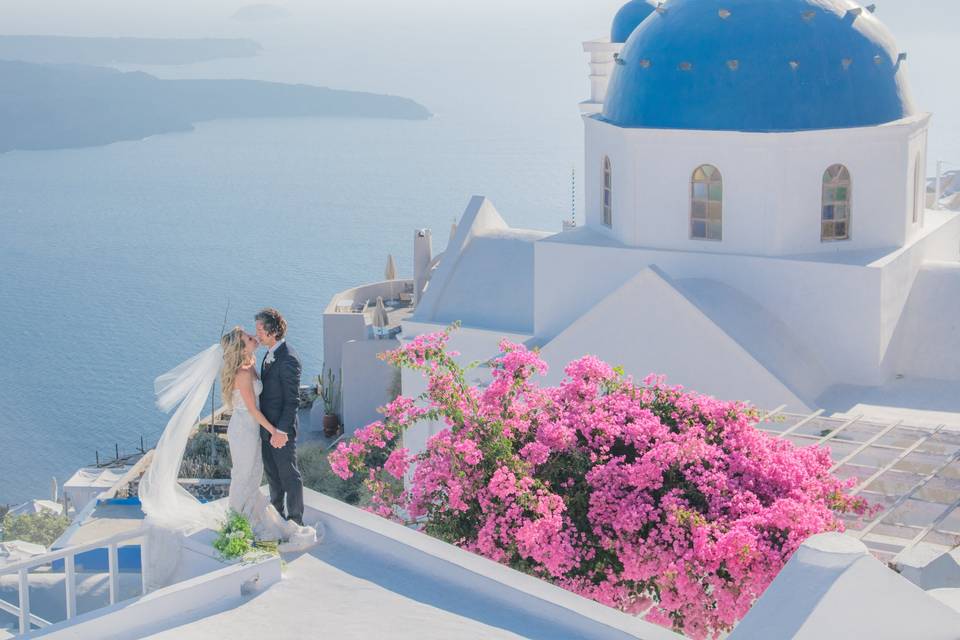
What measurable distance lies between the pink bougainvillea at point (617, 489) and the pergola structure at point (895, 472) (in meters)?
0.98

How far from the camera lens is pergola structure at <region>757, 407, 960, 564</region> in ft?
32.7

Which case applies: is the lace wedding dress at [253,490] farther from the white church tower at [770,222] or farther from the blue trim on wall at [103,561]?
the blue trim on wall at [103,561]

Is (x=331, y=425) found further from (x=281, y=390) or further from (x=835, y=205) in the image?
(x=281, y=390)

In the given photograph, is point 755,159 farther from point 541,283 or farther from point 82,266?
point 82,266

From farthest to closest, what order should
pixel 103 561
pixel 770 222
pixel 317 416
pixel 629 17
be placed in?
pixel 317 416
pixel 629 17
pixel 103 561
pixel 770 222

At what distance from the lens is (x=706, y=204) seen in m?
14.9

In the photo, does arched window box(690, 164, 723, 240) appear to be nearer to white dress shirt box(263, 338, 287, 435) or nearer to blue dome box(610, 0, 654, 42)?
white dress shirt box(263, 338, 287, 435)

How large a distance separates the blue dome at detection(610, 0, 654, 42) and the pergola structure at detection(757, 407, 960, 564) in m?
12.1

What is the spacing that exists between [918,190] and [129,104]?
10427 centimetres

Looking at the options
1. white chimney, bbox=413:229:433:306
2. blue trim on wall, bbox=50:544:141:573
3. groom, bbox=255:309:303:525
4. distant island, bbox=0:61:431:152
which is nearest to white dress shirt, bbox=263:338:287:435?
groom, bbox=255:309:303:525

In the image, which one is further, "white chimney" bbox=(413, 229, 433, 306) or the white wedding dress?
"white chimney" bbox=(413, 229, 433, 306)

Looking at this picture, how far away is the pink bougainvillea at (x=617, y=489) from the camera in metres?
8.51

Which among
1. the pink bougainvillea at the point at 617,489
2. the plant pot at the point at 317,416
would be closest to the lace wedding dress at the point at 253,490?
the pink bougainvillea at the point at 617,489

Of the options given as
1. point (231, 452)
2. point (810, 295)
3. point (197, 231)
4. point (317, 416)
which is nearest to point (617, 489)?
point (231, 452)
